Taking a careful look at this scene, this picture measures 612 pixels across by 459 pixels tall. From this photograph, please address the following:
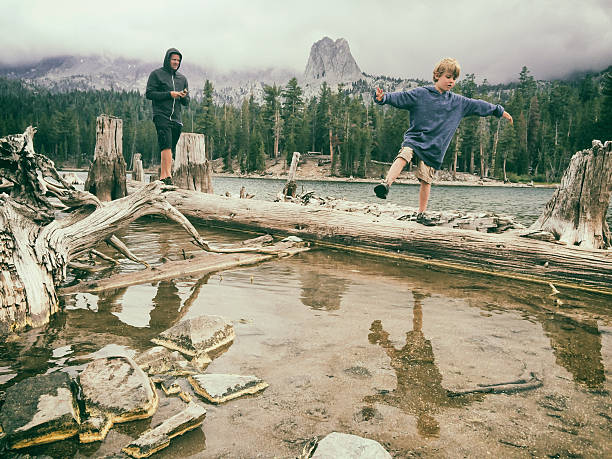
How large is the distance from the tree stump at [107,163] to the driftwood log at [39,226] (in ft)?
20.2

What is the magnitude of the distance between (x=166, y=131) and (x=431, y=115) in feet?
21.7

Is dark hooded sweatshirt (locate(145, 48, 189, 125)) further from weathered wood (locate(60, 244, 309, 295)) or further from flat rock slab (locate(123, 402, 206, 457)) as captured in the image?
flat rock slab (locate(123, 402, 206, 457))

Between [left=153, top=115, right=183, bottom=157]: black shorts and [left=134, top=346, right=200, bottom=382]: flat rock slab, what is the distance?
25.8ft

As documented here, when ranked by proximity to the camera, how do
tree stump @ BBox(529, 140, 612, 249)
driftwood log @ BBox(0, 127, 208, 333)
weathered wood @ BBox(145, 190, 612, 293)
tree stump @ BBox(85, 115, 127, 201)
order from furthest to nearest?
tree stump @ BBox(85, 115, 127, 201) < tree stump @ BBox(529, 140, 612, 249) < weathered wood @ BBox(145, 190, 612, 293) < driftwood log @ BBox(0, 127, 208, 333)

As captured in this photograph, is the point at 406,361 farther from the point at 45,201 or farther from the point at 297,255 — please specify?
the point at 297,255

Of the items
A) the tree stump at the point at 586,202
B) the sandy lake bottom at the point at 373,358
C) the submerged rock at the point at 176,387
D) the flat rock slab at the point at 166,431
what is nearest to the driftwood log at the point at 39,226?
the sandy lake bottom at the point at 373,358

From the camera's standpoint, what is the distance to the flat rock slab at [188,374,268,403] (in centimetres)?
247

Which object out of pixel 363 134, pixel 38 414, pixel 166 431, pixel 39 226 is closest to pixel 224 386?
pixel 166 431

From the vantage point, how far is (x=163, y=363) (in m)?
2.88

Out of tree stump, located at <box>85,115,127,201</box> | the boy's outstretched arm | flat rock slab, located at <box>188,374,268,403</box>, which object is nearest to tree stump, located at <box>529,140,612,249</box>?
the boy's outstretched arm

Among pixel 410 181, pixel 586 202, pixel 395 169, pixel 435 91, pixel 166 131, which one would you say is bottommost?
pixel 586 202

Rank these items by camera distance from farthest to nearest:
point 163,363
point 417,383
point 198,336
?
point 198,336, point 163,363, point 417,383

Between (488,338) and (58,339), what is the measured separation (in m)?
3.89

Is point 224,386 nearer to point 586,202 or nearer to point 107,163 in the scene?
point 586,202
